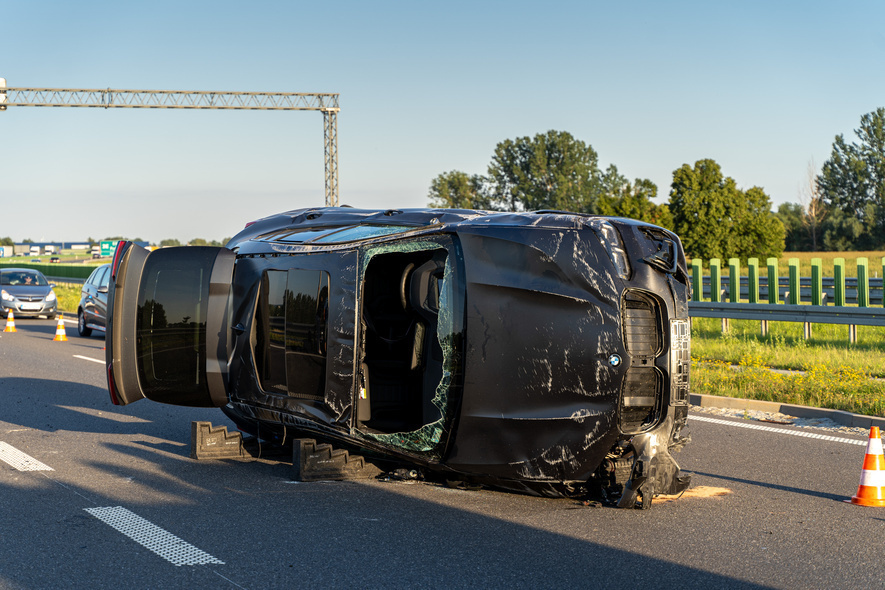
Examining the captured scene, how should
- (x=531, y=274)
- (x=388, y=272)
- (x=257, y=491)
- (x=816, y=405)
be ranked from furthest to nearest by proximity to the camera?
1. (x=816, y=405)
2. (x=388, y=272)
3. (x=257, y=491)
4. (x=531, y=274)

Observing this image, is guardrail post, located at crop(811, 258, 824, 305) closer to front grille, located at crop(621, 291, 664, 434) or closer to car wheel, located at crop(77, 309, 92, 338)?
front grille, located at crop(621, 291, 664, 434)

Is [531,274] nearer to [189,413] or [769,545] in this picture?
[769,545]

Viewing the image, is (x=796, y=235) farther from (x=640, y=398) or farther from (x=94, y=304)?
(x=640, y=398)

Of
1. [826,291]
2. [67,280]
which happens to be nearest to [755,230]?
[826,291]

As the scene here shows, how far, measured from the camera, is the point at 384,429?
6.64m

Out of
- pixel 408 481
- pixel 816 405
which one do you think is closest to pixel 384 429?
pixel 408 481

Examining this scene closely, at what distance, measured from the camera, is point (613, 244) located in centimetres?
541

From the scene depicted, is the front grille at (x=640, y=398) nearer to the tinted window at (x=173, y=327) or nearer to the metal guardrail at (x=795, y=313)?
the tinted window at (x=173, y=327)

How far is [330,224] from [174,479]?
7.56 feet

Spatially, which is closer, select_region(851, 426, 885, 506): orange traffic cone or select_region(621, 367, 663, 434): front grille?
select_region(621, 367, 663, 434): front grille

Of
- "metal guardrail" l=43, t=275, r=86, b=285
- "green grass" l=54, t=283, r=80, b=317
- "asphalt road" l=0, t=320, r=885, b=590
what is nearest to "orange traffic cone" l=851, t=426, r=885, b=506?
"asphalt road" l=0, t=320, r=885, b=590

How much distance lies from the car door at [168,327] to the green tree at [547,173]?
8986cm

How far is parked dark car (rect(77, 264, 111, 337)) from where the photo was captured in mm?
19125

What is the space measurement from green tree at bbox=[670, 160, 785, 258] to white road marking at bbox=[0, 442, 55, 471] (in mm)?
58882
